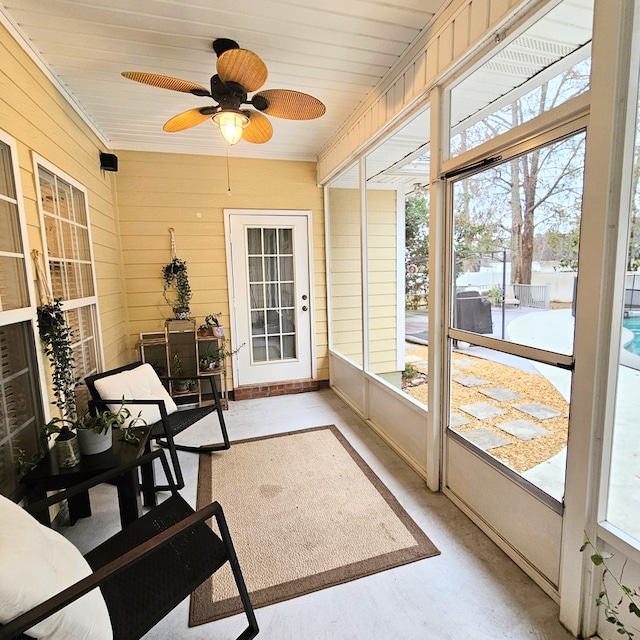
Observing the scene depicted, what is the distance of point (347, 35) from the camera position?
2014 millimetres

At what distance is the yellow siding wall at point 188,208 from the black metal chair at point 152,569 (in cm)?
257

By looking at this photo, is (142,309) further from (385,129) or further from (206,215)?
(385,129)

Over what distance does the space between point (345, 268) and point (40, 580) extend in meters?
3.52

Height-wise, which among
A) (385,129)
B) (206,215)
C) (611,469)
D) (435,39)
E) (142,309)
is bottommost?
(611,469)

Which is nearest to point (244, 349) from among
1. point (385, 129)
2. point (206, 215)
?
Answer: point (206, 215)

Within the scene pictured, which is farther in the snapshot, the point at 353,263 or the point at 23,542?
the point at 353,263

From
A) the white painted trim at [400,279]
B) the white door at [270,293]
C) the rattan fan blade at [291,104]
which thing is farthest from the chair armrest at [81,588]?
the white door at [270,293]

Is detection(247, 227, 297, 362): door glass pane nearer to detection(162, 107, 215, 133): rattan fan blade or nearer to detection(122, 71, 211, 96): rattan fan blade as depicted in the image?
detection(162, 107, 215, 133): rattan fan blade

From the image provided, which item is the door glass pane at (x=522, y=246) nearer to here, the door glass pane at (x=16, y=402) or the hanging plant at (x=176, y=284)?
the door glass pane at (x=16, y=402)

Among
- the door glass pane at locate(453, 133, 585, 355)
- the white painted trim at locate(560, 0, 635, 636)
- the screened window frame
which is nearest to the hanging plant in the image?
the screened window frame

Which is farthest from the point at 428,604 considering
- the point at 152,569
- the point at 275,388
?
the point at 275,388

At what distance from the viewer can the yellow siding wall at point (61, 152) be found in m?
1.83

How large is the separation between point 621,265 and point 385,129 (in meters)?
1.94

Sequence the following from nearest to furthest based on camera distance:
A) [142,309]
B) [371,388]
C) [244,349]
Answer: [371,388], [142,309], [244,349]
